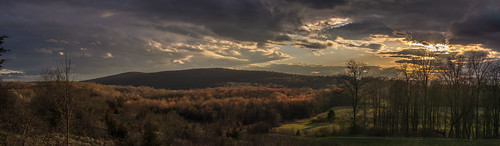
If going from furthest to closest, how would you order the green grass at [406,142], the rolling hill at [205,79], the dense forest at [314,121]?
1. the rolling hill at [205,79]
2. the green grass at [406,142]
3. the dense forest at [314,121]

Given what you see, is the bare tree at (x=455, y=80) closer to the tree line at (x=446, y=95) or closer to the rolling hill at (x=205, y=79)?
the tree line at (x=446, y=95)

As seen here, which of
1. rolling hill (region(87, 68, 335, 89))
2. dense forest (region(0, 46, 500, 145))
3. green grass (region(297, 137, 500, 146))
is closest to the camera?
dense forest (region(0, 46, 500, 145))

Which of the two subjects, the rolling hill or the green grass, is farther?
the rolling hill

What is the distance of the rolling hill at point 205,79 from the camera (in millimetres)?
165250

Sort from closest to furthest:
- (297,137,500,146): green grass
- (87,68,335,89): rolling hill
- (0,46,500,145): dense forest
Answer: (0,46,500,145): dense forest → (297,137,500,146): green grass → (87,68,335,89): rolling hill

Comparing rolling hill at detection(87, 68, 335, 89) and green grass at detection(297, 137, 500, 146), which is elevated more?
rolling hill at detection(87, 68, 335, 89)

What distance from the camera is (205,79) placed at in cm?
17775

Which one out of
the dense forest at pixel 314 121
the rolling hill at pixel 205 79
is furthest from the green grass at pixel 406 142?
the rolling hill at pixel 205 79

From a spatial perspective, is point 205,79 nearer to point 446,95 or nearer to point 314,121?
point 314,121

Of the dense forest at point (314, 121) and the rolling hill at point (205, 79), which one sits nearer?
the dense forest at point (314, 121)

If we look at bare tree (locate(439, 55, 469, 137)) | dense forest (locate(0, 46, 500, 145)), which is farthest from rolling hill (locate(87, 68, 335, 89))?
bare tree (locate(439, 55, 469, 137))

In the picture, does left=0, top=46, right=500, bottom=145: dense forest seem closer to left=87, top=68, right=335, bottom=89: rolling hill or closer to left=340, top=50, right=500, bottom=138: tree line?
left=340, top=50, right=500, bottom=138: tree line

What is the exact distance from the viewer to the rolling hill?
542 ft

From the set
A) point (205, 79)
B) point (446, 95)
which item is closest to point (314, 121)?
point (446, 95)
